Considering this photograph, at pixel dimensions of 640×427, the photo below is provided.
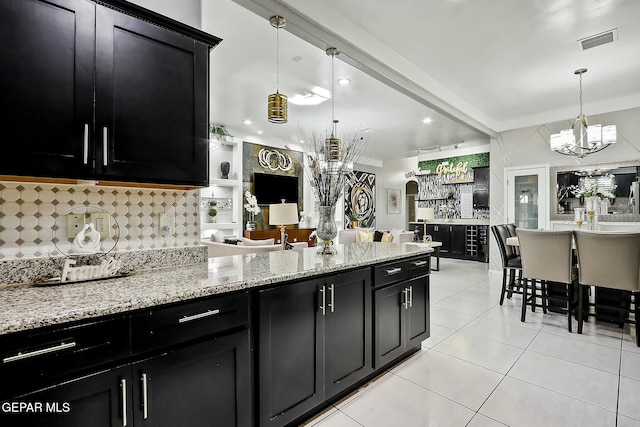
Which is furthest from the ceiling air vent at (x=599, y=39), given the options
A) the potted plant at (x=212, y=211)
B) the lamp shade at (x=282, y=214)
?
the potted plant at (x=212, y=211)

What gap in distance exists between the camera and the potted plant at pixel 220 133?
6.44m

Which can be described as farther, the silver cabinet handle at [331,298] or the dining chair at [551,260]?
the dining chair at [551,260]

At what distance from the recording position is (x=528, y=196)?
19.5 ft

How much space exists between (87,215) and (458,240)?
27.2 ft

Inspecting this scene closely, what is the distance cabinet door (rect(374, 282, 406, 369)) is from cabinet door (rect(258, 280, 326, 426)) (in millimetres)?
561

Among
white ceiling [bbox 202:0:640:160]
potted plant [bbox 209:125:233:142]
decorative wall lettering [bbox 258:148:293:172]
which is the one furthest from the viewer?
decorative wall lettering [bbox 258:148:293:172]

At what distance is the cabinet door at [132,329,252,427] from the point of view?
1212mm

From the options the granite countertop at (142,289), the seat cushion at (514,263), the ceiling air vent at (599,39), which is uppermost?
the ceiling air vent at (599,39)

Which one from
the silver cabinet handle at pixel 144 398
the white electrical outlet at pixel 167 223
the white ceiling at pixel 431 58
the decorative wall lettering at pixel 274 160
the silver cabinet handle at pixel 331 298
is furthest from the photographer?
the decorative wall lettering at pixel 274 160

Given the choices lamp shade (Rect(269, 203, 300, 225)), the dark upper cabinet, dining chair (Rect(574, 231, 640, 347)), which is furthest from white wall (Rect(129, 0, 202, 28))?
dining chair (Rect(574, 231, 640, 347))

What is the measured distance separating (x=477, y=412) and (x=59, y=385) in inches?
84.4

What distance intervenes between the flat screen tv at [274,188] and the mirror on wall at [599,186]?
5481 millimetres

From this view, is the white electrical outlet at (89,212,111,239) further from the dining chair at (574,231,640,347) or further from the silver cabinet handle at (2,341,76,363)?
the dining chair at (574,231,640,347)

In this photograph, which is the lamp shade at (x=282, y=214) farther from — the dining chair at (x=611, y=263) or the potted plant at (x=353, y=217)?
the potted plant at (x=353, y=217)
